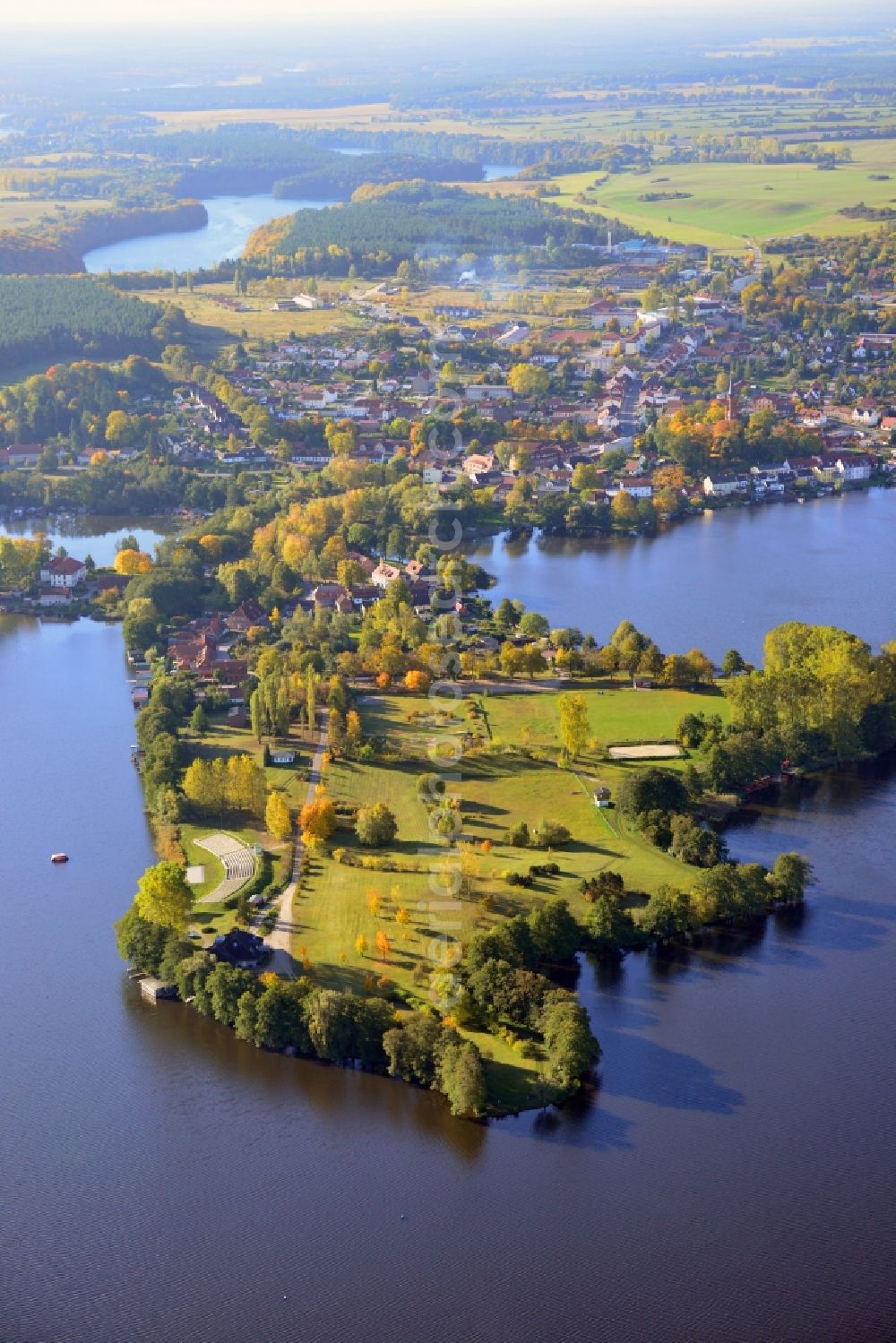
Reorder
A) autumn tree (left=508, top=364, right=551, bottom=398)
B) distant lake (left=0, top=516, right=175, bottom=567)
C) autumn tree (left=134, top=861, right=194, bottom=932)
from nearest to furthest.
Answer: autumn tree (left=134, top=861, right=194, bottom=932) → distant lake (left=0, top=516, right=175, bottom=567) → autumn tree (left=508, top=364, right=551, bottom=398)

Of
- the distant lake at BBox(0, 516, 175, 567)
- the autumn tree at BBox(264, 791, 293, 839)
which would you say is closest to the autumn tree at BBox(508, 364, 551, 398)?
the distant lake at BBox(0, 516, 175, 567)

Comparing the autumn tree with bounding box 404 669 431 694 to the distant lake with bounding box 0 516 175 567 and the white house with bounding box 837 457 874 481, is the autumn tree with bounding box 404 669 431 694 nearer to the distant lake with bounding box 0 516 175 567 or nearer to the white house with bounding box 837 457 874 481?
the distant lake with bounding box 0 516 175 567

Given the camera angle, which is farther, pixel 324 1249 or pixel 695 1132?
pixel 695 1132

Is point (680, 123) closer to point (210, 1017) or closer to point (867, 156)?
point (867, 156)

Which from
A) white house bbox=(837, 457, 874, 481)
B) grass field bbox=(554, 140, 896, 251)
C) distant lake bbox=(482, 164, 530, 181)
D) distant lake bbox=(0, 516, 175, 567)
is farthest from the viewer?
distant lake bbox=(482, 164, 530, 181)

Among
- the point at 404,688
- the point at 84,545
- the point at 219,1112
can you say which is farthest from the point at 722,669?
the point at 84,545

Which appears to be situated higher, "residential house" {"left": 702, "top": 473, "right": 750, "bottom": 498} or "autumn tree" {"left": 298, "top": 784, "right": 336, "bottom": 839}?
"autumn tree" {"left": 298, "top": 784, "right": 336, "bottom": 839}
